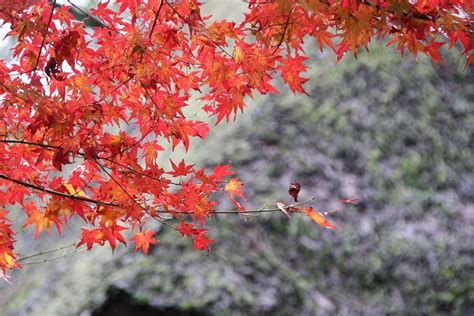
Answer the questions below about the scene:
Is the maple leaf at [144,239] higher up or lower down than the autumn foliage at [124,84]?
lower down

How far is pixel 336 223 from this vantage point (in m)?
4.25

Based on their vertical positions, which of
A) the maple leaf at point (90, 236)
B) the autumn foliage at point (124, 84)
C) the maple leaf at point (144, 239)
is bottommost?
the maple leaf at point (90, 236)

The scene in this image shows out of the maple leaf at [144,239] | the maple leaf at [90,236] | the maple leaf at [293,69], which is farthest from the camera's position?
the maple leaf at [144,239]

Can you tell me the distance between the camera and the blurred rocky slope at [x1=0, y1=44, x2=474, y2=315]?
143 inches

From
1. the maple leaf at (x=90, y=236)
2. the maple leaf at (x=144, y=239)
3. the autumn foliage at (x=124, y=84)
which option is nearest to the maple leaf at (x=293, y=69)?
the autumn foliage at (x=124, y=84)

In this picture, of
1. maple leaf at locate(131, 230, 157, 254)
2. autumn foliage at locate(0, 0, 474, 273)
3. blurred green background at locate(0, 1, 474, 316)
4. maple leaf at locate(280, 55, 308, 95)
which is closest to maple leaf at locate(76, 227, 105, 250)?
autumn foliage at locate(0, 0, 474, 273)

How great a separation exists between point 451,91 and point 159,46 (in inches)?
132

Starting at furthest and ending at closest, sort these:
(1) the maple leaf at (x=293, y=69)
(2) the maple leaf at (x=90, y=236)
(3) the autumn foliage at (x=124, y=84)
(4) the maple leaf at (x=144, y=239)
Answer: (4) the maple leaf at (x=144, y=239), (2) the maple leaf at (x=90, y=236), (1) the maple leaf at (x=293, y=69), (3) the autumn foliage at (x=124, y=84)

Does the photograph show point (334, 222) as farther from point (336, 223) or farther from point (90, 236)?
point (90, 236)

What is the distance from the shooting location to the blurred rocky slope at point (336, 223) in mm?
3627

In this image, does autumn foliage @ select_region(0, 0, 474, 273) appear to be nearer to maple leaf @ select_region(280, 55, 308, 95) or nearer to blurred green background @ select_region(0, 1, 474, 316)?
maple leaf @ select_region(280, 55, 308, 95)

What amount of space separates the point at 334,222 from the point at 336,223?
0.02 m

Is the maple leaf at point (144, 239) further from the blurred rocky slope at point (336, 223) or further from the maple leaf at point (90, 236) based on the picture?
the maple leaf at point (90, 236)

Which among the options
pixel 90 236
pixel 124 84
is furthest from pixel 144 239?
pixel 124 84
